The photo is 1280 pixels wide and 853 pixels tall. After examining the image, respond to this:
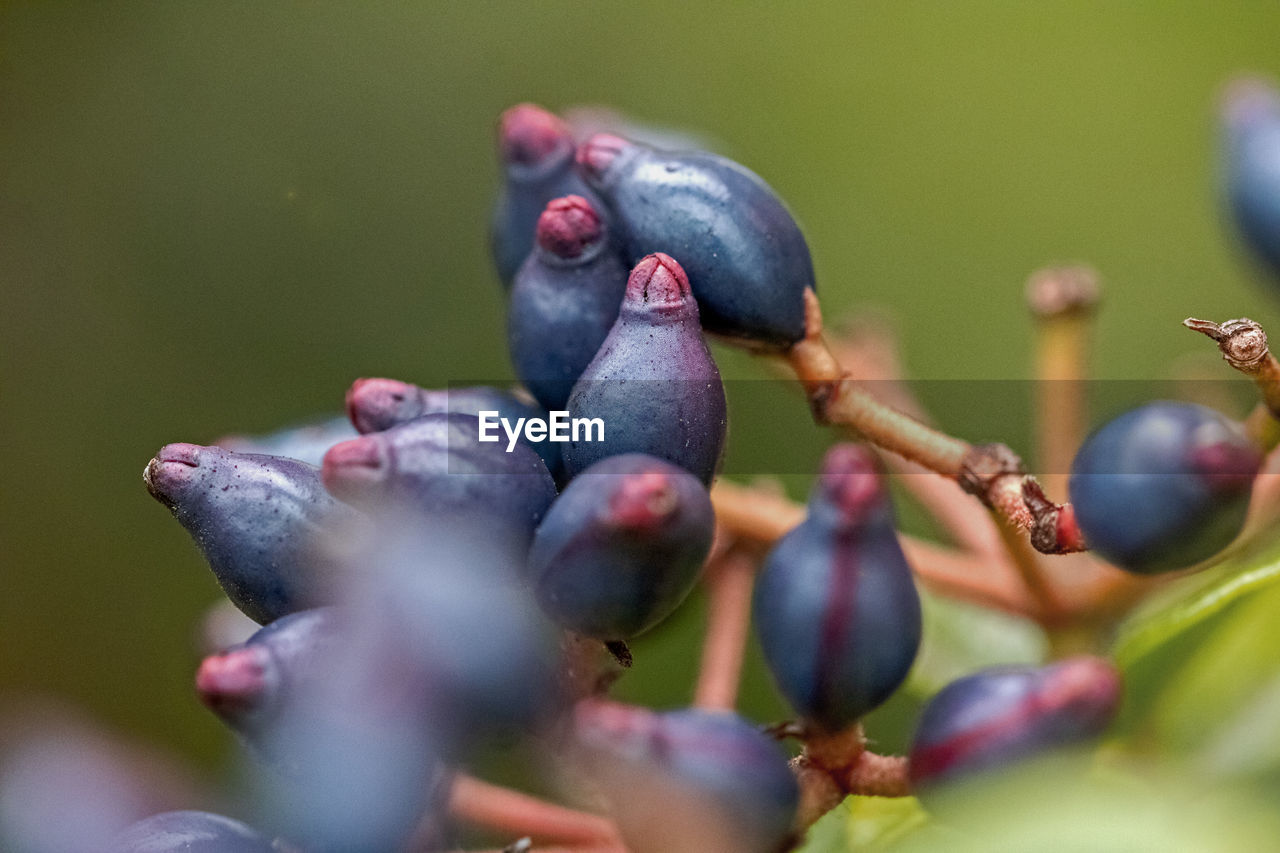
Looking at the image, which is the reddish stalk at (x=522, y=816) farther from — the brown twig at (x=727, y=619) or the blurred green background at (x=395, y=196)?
the blurred green background at (x=395, y=196)

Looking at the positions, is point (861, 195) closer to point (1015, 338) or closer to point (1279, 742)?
point (1015, 338)

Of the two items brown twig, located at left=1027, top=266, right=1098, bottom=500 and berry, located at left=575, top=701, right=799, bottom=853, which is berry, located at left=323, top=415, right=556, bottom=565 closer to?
berry, located at left=575, top=701, right=799, bottom=853

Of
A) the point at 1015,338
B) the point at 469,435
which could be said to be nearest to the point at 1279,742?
the point at 469,435

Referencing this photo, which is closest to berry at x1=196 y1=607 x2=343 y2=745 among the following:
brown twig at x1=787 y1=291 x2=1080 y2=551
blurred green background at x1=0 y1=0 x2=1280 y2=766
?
brown twig at x1=787 y1=291 x2=1080 y2=551

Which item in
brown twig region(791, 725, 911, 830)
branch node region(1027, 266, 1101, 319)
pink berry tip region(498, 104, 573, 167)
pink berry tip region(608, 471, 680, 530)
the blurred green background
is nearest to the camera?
pink berry tip region(608, 471, 680, 530)

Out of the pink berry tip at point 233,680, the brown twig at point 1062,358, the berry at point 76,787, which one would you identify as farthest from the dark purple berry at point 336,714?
the brown twig at point 1062,358

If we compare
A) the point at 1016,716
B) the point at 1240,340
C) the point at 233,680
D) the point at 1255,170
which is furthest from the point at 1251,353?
the point at 233,680
